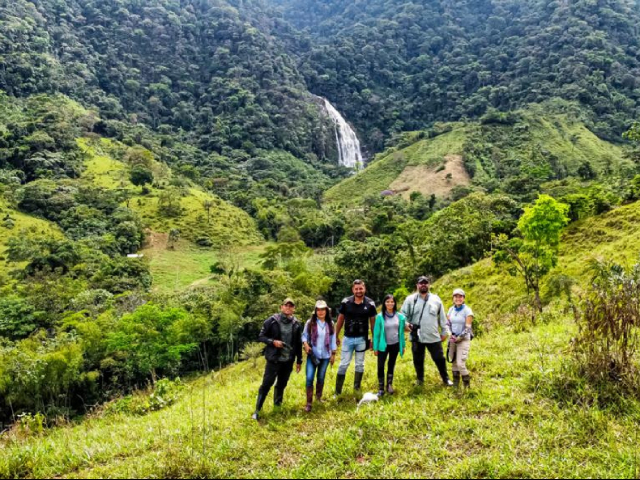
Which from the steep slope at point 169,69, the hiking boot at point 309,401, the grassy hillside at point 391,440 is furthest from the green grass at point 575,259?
the steep slope at point 169,69

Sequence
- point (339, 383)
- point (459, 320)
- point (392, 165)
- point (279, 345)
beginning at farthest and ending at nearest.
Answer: point (392, 165) < point (339, 383) < point (459, 320) < point (279, 345)

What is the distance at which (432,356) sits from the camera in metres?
6.84

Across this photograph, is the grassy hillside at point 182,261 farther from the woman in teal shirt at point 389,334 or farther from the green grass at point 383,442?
the woman in teal shirt at point 389,334

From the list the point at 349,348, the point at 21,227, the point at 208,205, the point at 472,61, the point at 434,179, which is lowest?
the point at 349,348

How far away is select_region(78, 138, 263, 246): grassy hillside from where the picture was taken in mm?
62781

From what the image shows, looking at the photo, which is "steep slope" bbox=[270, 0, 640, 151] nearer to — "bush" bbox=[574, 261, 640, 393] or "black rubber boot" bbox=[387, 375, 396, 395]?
"bush" bbox=[574, 261, 640, 393]

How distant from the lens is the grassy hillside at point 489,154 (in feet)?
249

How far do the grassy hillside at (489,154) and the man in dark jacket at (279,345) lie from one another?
227ft

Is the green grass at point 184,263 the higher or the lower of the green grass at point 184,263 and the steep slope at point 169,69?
the lower

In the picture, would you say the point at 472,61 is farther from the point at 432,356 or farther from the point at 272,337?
the point at 272,337

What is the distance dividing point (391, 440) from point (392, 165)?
9125cm

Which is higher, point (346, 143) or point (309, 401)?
point (346, 143)

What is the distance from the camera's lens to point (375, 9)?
200 m

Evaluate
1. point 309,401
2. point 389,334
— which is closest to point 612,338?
point 389,334
